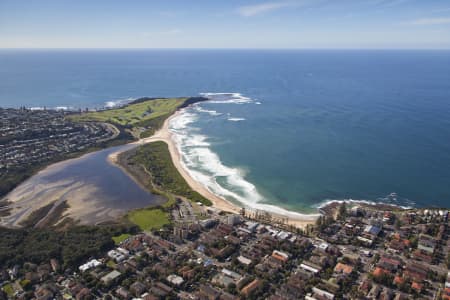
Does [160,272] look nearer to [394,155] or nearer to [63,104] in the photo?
[394,155]

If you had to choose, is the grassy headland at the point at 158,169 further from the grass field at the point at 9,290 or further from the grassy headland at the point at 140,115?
the grass field at the point at 9,290

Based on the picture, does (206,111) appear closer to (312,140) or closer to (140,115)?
(140,115)

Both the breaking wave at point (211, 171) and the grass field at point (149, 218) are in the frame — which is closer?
the grass field at point (149, 218)

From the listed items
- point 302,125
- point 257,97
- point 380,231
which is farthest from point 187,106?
point 380,231

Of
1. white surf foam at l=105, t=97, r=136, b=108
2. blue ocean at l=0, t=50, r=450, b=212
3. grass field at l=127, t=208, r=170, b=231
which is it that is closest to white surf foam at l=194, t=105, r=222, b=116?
blue ocean at l=0, t=50, r=450, b=212

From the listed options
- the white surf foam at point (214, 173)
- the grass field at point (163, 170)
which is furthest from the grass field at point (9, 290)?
the white surf foam at point (214, 173)

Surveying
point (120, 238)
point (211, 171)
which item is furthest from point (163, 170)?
point (120, 238)

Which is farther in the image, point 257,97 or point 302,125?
point 257,97
